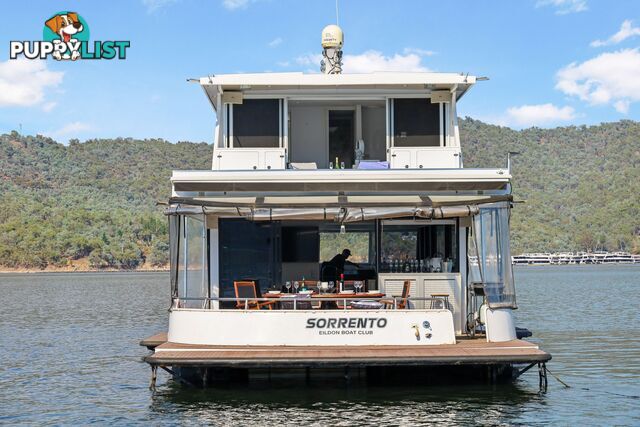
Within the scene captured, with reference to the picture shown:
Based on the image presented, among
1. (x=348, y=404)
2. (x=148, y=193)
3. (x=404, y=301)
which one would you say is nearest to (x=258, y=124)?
(x=404, y=301)

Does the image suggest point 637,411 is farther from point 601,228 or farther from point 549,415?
point 601,228

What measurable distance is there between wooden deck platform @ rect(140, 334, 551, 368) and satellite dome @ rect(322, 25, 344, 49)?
805 centimetres

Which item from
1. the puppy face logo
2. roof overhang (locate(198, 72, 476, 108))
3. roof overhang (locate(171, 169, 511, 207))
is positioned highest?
the puppy face logo

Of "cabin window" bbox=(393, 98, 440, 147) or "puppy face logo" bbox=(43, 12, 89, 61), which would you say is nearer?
"cabin window" bbox=(393, 98, 440, 147)

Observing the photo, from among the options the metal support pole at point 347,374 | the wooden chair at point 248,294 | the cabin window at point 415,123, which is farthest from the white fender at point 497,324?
the cabin window at point 415,123

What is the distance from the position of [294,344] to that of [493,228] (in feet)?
12.1

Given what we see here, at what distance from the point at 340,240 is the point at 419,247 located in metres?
1.49

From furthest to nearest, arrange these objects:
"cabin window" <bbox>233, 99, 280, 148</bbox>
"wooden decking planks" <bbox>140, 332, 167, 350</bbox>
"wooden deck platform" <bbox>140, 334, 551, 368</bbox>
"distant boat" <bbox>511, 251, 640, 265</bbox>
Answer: "distant boat" <bbox>511, 251, 640, 265</bbox>
"cabin window" <bbox>233, 99, 280, 148</bbox>
"wooden decking planks" <bbox>140, 332, 167, 350</bbox>
"wooden deck platform" <bbox>140, 334, 551, 368</bbox>

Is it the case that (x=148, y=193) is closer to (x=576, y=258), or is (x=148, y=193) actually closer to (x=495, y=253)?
(x=576, y=258)

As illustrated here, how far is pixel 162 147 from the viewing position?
167m

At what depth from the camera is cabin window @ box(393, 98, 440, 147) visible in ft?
57.9

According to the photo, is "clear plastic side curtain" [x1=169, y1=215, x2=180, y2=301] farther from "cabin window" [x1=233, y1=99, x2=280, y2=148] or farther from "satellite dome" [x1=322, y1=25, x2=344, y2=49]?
"satellite dome" [x1=322, y1=25, x2=344, y2=49]

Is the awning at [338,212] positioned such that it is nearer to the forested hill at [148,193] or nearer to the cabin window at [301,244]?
the cabin window at [301,244]

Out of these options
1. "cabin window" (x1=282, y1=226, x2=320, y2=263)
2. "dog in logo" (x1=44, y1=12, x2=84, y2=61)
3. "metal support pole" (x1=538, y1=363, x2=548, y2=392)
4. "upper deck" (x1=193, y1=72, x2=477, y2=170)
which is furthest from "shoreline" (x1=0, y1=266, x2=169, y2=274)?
"metal support pole" (x1=538, y1=363, x2=548, y2=392)
